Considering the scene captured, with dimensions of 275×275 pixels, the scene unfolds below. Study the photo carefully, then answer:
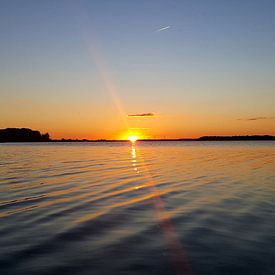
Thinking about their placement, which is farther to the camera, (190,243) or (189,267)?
(190,243)

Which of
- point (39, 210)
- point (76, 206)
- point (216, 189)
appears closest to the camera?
point (39, 210)

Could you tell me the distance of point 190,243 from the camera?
9.33 metres

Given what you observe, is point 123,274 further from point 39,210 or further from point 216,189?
point 216,189

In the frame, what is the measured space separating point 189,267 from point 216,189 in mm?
12516

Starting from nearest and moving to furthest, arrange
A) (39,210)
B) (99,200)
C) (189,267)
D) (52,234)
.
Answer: (189,267) → (52,234) → (39,210) → (99,200)

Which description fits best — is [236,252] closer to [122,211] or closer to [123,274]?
[123,274]

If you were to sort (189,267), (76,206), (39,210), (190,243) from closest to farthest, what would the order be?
(189,267)
(190,243)
(39,210)
(76,206)

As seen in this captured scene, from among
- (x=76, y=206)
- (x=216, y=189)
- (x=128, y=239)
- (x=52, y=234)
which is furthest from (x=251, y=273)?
(x=216, y=189)

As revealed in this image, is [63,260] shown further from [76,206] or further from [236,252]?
[76,206]

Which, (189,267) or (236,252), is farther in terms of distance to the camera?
(236,252)

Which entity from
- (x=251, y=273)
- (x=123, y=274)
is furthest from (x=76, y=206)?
(x=251, y=273)

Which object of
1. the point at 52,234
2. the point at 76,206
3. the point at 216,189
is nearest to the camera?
the point at 52,234

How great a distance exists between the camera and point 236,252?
860 centimetres

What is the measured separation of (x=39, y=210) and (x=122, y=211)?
141 inches
